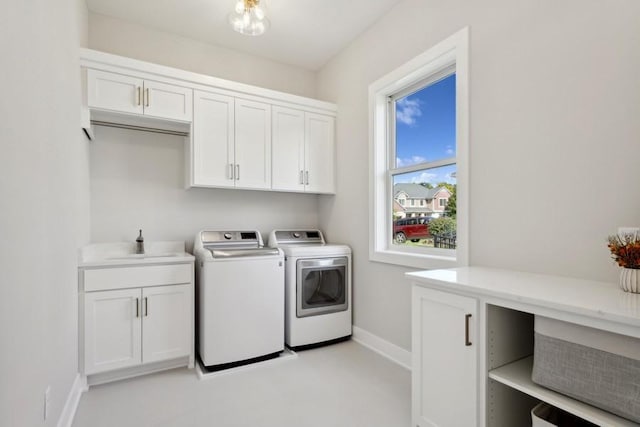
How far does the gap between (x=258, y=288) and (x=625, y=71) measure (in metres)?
2.59

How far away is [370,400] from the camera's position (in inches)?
82.7

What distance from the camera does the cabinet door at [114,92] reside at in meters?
2.41

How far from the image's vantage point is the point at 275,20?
291cm

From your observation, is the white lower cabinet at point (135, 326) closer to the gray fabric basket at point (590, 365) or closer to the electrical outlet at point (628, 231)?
the gray fabric basket at point (590, 365)

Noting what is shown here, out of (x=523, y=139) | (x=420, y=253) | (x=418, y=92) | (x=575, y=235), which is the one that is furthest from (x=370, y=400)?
(x=418, y=92)

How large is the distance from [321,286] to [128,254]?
1.74m

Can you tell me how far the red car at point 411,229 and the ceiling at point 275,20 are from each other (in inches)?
71.0

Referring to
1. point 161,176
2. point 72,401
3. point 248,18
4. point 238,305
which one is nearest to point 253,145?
point 161,176

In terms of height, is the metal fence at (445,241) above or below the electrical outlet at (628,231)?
below

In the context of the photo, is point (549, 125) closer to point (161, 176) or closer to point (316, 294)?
point (316, 294)

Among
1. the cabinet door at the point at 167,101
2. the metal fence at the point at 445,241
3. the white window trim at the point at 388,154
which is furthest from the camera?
the cabinet door at the point at 167,101

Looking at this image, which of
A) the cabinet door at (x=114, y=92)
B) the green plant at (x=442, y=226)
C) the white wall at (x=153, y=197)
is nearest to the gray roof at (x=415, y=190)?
the green plant at (x=442, y=226)

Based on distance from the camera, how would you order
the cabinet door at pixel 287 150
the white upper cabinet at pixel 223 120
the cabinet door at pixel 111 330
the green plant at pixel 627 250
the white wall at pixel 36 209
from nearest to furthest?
the white wall at pixel 36 209, the green plant at pixel 627 250, the cabinet door at pixel 111 330, the white upper cabinet at pixel 223 120, the cabinet door at pixel 287 150

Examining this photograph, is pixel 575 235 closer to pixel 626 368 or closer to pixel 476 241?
pixel 476 241
